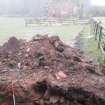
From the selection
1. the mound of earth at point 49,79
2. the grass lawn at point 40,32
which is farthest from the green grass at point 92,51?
the mound of earth at point 49,79

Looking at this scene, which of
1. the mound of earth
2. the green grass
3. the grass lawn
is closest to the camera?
the mound of earth

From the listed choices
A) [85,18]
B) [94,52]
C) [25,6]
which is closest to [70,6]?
[85,18]

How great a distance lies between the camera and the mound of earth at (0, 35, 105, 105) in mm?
8555

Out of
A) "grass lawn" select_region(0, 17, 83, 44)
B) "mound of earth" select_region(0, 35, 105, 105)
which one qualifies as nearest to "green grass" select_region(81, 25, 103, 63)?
"grass lawn" select_region(0, 17, 83, 44)

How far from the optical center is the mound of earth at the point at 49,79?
8.55 m

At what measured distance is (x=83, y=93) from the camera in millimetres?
8562

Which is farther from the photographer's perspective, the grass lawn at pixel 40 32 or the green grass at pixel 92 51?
the grass lawn at pixel 40 32

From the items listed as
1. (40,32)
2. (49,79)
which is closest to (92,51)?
(49,79)

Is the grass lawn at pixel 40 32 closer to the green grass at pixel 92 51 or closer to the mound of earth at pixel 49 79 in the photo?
the green grass at pixel 92 51

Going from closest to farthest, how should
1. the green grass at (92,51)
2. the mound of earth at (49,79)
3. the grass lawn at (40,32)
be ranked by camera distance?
the mound of earth at (49,79) → the green grass at (92,51) → the grass lawn at (40,32)

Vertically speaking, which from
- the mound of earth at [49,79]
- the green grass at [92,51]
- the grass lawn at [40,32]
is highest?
the mound of earth at [49,79]

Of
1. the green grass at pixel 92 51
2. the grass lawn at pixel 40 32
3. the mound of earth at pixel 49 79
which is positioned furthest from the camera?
the grass lawn at pixel 40 32

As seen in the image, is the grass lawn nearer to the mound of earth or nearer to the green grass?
the green grass

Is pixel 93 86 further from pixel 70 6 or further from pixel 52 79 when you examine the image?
pixel 70 6
